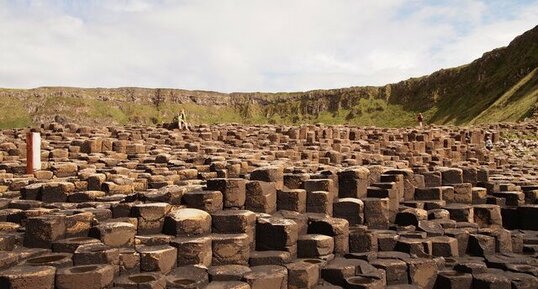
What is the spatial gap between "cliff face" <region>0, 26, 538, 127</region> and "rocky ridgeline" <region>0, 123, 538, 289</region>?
117 ft

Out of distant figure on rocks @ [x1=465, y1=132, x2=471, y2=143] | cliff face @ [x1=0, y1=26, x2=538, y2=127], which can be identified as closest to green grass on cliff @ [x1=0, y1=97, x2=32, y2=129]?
cliff face @ [x1=0, y1=26, x2=538, y2=127]

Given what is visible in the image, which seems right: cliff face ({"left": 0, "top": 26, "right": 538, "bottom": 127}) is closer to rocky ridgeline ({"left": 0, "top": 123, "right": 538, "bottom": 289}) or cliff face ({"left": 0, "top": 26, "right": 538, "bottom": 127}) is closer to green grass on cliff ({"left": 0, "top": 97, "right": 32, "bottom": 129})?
green grass on cliff ({"left": 0, "top": 97, "right": 32, "bottom": 129})

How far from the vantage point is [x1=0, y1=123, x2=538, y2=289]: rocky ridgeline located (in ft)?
20.7

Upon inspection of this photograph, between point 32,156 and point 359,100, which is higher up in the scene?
point 359,100

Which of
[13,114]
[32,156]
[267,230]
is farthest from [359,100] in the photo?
[267,230]

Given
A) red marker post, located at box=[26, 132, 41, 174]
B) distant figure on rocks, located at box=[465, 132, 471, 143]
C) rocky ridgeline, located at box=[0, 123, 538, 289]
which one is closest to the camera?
rocky ridgeline, located at box=[0, 123, 538, 289]

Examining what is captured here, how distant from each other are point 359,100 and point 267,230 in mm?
88732

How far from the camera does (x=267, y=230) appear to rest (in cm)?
761

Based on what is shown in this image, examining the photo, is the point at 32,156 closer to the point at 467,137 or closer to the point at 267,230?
the point at 267,230

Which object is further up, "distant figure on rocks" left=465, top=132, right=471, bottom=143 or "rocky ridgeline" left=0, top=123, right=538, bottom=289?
"distant figure on rocks" left=465, top=132, right=471, bottom=143

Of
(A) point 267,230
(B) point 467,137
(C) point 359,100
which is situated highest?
(C) point 359,100

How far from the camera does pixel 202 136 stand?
25000mm

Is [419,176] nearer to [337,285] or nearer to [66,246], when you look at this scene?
[337,285]

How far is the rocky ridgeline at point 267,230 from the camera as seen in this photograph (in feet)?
20.7
